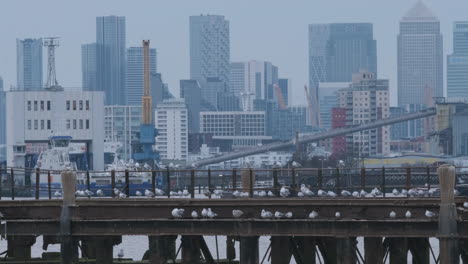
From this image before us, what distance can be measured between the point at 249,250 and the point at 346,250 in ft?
8.05

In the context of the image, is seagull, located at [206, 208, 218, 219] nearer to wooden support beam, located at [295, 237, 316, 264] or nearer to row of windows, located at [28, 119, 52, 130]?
wooden support beam, located at [295, 237, 316, 264]

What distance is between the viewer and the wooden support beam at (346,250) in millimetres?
48531

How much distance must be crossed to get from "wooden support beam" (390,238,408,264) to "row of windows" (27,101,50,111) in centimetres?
12024

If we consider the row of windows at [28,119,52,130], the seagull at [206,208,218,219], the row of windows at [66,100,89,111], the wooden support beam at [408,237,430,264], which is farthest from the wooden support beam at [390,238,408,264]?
the row of windows at [66,100,89,111]

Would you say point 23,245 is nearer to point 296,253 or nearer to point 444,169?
point 296,253

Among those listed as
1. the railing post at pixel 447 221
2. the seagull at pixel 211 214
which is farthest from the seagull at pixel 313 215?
the railing post at pixel 447 221

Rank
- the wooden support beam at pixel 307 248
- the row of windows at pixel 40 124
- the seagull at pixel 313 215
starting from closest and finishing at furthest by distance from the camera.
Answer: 1. the seagull at pixel 313 215
2. the wooden support beam at pixel 307 248
3. the row of windows at pixel 40 124

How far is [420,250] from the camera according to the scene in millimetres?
52062

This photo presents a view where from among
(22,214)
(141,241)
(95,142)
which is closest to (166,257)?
(22,214)

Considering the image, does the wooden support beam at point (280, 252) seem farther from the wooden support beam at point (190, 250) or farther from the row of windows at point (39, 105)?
the row of windows at point (39, 105)

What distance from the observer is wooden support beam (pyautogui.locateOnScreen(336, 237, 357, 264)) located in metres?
48.5

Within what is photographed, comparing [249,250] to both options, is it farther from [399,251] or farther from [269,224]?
[399,251]

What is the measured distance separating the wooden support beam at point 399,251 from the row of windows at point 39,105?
12024 centimetres

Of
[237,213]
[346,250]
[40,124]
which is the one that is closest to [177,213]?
[237,213]
